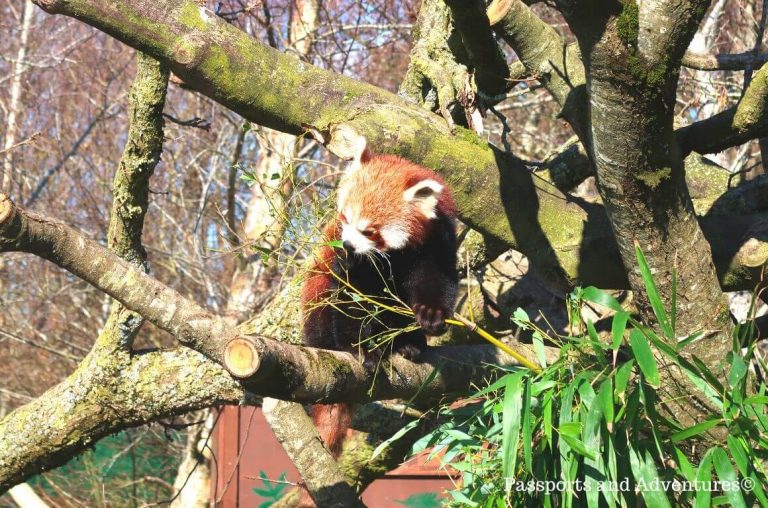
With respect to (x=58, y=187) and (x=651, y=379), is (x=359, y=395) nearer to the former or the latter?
(x=651, y=379)

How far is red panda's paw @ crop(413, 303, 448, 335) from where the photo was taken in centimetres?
298

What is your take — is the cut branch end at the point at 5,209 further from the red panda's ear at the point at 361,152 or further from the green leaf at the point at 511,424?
the green leaf at the point at 511,424

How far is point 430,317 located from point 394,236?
15.4 inches

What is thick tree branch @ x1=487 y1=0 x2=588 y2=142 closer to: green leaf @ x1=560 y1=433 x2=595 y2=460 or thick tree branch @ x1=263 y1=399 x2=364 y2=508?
green leaf @ x1=560 y1=433 x2=595 y2=460

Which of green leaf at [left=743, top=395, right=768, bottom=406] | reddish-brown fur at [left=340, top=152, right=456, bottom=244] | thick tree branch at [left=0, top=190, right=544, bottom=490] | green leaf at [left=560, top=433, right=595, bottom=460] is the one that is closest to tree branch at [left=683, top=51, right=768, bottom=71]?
reddish-brown fur at [left=340, top=152, right=456, bottom=244]

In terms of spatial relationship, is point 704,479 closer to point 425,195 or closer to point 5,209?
point 425,195

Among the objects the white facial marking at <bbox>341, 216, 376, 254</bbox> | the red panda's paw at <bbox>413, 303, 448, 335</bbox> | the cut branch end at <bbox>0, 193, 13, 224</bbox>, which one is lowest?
the red panda's paw at <bbox>413, 303, 448, 335</bbox>

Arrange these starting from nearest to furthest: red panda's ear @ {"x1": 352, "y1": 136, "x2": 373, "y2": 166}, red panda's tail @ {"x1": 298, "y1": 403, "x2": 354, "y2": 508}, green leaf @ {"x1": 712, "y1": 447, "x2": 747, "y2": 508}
Answer: green leaf @ {"x1": 712, "y1": 447, "x2": 747, "y2": 508} < red panda's ear @ {"x1": 352, "y1": 136, "x2": 373, "y2": 166} < red panda's tail @ {"x1": 298, "y1": 403, "x2": 354, "y2": 508}

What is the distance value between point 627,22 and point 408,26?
5.73 m

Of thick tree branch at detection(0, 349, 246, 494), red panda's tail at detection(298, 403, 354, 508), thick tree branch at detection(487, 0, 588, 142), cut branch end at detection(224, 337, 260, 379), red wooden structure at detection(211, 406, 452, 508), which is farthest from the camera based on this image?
red wooden structure at detection(211, 406, 452, 508)

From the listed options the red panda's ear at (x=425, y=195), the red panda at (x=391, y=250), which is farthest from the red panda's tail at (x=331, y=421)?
the red panda's ear at (x=425, y=195)

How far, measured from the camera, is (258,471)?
6.95 metres

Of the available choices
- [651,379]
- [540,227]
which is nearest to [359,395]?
[651,379]

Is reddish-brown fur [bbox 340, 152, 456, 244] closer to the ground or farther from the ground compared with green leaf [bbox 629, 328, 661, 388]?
farther from the ground
